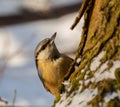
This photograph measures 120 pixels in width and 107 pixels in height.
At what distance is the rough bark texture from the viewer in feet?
6.02

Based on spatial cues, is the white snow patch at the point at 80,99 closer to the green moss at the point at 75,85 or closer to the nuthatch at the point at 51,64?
the green moss at the point at 75,85

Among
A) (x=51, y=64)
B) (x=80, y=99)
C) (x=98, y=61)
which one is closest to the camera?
(x=80, y=99)

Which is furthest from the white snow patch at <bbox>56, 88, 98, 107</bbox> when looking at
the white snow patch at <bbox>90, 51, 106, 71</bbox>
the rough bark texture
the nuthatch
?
the nuthatch

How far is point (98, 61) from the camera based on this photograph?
78.7 inches

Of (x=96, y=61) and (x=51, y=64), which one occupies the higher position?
(x=51, y=64)

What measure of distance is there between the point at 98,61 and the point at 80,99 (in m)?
0.18

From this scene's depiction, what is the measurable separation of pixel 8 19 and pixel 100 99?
1.40 feet

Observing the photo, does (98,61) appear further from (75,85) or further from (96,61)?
(75,85)

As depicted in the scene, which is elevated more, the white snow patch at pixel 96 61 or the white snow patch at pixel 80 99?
the white snow patch at pixel 96 61

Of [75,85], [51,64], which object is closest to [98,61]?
[75,85]

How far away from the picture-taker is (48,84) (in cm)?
295

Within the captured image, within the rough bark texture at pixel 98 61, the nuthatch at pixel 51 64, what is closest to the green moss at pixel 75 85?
the rough bark texture at pixel 98 61

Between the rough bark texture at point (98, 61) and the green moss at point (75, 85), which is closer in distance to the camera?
the rough bark texture at point (98, 61)

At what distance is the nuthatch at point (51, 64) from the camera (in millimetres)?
2839
